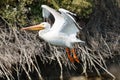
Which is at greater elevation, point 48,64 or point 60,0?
point 60,0

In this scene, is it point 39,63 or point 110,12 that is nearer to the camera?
point 39,63

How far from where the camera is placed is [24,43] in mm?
9727

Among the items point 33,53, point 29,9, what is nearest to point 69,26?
point 33,53

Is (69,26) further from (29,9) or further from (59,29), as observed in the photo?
(29,9)

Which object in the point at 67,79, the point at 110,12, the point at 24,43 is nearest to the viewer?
the point at 24,43

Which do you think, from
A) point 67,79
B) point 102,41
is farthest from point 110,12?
point 67,79

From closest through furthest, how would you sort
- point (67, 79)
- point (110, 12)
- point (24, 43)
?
point (24, 43)
point (67, 79)
point (110, 12)

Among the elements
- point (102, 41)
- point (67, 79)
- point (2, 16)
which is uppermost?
point (2, 16)

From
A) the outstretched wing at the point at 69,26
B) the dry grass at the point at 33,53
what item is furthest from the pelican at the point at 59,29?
the dry grass at the point at 33,53

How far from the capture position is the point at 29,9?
10.1 m

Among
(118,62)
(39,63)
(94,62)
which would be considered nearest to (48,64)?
(39,63)

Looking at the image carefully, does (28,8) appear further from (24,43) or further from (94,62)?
(94,62)

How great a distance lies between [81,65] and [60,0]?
1.43m

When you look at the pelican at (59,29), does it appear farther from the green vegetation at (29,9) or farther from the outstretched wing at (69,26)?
the green vegetation at (29,9)
